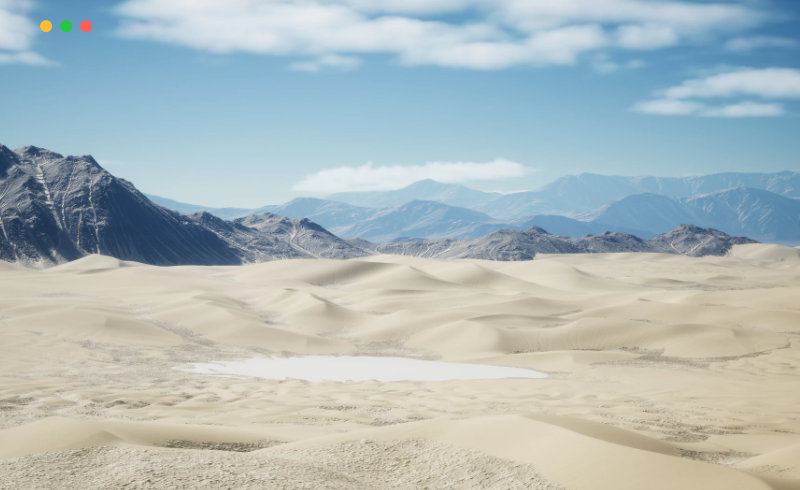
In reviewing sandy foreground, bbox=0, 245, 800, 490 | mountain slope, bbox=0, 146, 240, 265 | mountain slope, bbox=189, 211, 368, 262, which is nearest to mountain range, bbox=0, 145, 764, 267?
mountain slope, bbox=0, 146, 240, 265

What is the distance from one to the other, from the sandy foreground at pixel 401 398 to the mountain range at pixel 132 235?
66727 mm

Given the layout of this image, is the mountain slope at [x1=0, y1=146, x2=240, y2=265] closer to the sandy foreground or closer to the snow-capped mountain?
the snow-capped mountain

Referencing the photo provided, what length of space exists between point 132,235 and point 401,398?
122 m

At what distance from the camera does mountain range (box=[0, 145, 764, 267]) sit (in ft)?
344

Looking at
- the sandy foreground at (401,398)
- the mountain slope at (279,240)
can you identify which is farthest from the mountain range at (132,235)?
the sandy foreground at (401,398)

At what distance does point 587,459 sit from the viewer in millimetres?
6648

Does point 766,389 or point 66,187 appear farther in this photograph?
point 66,187

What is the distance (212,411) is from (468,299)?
35.5m

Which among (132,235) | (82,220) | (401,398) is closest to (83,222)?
(82,220)

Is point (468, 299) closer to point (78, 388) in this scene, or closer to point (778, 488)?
point (78, 388)

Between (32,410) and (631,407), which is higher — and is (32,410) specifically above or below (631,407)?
above

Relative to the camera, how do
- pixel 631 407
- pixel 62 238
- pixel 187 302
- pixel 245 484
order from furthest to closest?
pixel 62 238
pixel 187 302
pixel 631 407
pixel 245 484

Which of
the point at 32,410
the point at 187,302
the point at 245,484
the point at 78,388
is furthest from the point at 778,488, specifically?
the point at 187,302

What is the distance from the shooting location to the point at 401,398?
16.2 m
